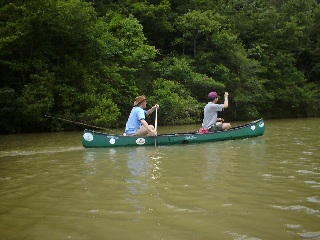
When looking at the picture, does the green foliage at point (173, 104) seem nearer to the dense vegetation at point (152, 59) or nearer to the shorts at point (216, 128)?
the dense vegetation at point (152, 59)

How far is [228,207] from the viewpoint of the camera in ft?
14.0

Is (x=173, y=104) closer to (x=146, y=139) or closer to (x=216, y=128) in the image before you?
(x=216, y=128)

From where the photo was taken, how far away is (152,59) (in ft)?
91.3

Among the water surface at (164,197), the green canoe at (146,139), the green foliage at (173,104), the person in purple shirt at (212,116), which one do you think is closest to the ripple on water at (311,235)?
the water surface at (164,197)

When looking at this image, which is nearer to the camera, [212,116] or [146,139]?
[146,139]

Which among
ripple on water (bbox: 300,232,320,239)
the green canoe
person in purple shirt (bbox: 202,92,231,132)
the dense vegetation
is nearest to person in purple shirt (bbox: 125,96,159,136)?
the green canoe

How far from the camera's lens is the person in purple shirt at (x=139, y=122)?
35.5ft

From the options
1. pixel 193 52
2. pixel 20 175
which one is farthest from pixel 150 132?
pixel 193 52

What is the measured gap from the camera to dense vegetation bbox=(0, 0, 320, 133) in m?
18.6

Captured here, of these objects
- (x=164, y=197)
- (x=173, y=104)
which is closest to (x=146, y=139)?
(x=164, y=197)

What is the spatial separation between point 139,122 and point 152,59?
669 inches

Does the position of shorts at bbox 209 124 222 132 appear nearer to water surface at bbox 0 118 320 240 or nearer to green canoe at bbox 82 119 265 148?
green canoe at bbox 82 119 265 148

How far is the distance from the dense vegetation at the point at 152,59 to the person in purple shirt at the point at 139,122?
7.72m

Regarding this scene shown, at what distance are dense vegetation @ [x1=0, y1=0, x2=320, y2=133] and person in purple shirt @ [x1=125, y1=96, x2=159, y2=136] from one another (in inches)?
304
